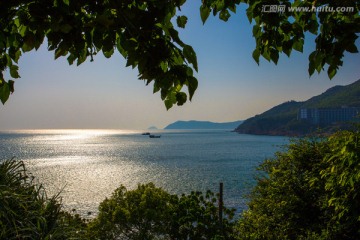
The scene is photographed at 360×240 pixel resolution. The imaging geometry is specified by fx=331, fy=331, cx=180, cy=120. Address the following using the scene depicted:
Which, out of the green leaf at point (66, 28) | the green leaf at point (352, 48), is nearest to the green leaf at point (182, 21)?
the green leaf at point (66, 28)

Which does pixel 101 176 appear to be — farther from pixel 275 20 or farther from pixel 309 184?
pixel 275 20

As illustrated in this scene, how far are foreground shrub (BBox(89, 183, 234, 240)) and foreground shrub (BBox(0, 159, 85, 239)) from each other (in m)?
12.3

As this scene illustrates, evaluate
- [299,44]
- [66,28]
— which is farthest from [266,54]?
[66,28]

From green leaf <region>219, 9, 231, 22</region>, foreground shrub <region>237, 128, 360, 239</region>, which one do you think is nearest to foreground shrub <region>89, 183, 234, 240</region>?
foreground shrub <region>237, 128, 360, 239</region>

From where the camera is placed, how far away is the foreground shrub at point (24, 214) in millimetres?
5316

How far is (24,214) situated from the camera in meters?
5.82

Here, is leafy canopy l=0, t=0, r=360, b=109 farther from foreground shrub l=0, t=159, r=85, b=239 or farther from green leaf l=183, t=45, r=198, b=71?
foreground shrub l=0, t=159, r=85, b=239

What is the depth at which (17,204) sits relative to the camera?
5.78 m

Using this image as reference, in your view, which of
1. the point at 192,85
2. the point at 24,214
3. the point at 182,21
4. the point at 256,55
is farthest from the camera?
the point at 24,214

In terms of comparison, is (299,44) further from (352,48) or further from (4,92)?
(4,92)

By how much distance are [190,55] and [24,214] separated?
5002 mm

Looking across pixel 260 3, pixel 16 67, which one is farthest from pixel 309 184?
pixel 16 67

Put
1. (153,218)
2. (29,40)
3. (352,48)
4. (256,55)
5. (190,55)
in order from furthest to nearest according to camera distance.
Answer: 1. (153,218)
2. (256,55)
3. (29,40)
4. (352,48)
5. (190,55)

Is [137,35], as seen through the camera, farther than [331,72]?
No
